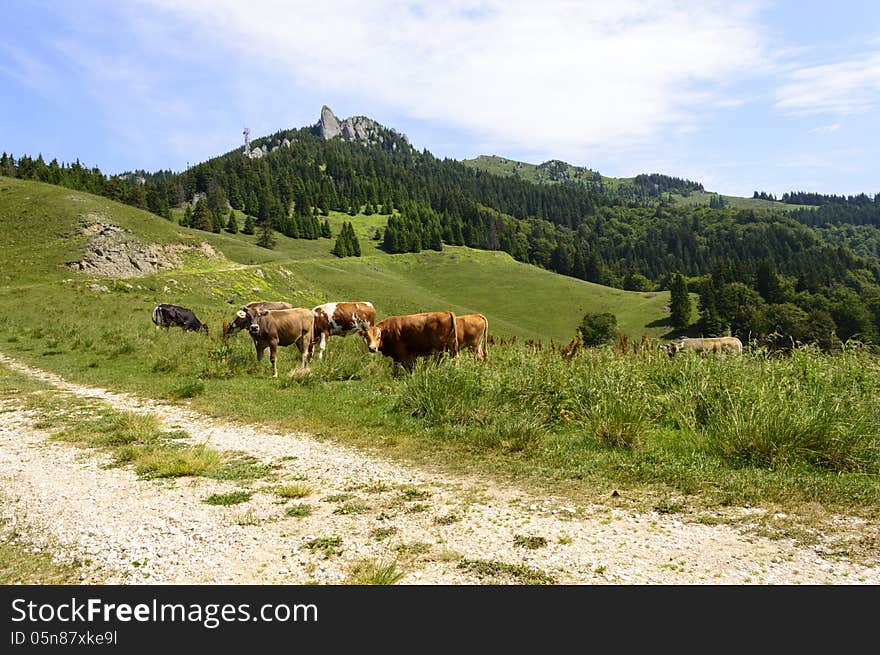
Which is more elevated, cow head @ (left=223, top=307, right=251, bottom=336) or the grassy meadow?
cow head @ (left=223, top=307, right=251, bottom=336)

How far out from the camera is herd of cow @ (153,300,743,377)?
1439 centimetres

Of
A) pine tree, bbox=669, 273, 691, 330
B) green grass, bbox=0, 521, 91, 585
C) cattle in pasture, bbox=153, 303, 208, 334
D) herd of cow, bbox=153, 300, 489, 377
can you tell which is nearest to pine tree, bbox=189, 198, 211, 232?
cattle in pasture, bbox=153, 303, 208, 334

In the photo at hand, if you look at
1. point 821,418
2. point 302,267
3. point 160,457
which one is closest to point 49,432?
point 160,457

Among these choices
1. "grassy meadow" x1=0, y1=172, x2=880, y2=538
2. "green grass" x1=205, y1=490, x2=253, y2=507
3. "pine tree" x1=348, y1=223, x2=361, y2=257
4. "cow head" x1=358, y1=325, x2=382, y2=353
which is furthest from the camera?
"pine tree" x1=348, y1=223, x2=361, y2=257

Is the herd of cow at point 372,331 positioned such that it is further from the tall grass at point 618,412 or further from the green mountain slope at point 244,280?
the green mountain slope at point 244,280

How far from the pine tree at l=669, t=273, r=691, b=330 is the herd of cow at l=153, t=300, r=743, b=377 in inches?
3630

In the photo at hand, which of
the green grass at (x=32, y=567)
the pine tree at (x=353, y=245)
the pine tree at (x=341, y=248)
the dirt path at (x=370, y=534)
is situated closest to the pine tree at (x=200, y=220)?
the pine tree at (x=341, y=248)

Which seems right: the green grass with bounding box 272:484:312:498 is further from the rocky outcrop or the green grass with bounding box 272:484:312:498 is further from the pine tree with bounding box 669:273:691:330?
the pine tree with bounding box 669:273:691:330

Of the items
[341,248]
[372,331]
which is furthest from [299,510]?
[341,248]

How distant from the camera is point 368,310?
2128 cm

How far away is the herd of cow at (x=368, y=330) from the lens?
47.3ft

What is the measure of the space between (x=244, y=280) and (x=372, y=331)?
144 ft
